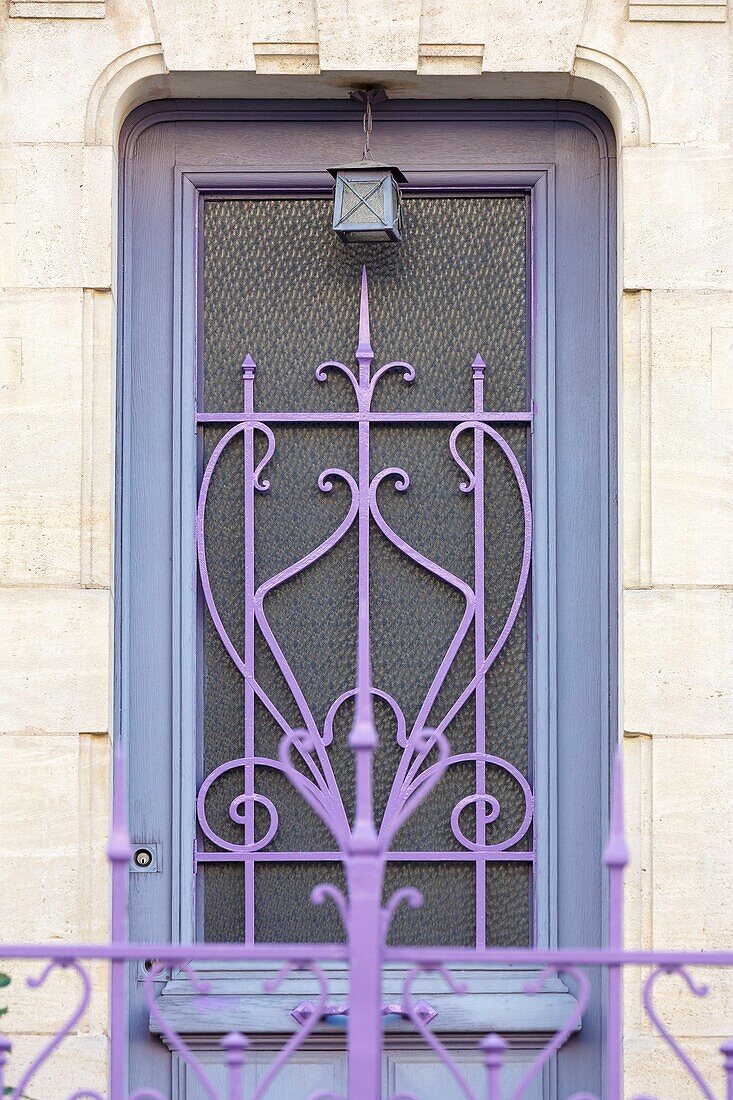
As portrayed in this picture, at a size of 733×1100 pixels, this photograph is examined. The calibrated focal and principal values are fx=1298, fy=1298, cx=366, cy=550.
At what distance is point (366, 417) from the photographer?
13.5ft

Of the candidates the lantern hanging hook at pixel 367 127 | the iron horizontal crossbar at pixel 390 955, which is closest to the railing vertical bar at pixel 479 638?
the lantern hanging hook at pixel 367 127

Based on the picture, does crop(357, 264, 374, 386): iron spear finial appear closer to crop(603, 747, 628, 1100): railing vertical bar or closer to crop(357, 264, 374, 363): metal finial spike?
crop(357, 264, 374, 363): metal finial spike

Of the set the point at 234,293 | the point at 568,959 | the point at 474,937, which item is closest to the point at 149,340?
the point at 234,293

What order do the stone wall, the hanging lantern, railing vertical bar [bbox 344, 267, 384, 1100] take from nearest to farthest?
railing vertical bar [bbox 344, 267, 384, 1100]
the stone wall
the hanging lantern

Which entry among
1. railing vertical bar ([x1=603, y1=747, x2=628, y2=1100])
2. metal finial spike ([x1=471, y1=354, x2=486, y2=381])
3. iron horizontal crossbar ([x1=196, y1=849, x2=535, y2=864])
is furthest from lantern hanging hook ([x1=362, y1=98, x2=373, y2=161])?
railing vertical bar ([x1=603, y1=747, x2=628, y2=1100])

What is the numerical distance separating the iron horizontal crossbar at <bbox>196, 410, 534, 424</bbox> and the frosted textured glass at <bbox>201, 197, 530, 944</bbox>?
4 centimetres

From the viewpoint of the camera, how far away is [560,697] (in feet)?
13.4

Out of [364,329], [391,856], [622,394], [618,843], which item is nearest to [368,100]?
[364,329]

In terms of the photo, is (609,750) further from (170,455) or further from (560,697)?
(170,455)

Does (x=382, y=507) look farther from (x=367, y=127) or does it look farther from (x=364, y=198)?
(x=367, y=127)

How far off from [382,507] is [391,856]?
110 centimetres

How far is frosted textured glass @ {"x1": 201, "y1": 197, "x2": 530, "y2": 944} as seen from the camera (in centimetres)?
406

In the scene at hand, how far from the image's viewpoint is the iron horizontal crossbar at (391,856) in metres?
4.04

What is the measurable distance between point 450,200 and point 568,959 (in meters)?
2.54
